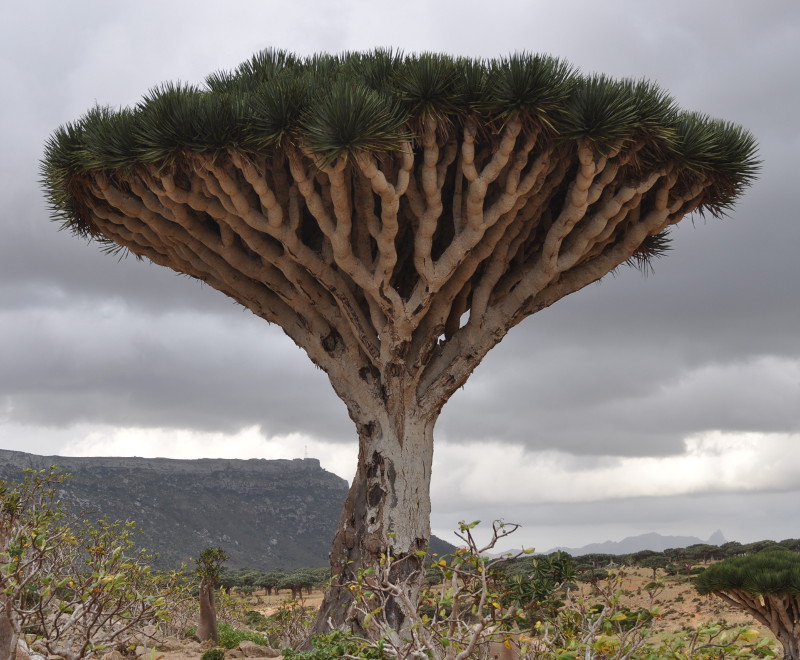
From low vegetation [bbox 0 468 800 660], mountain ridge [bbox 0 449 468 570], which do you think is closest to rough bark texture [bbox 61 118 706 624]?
low vegetation [bbox 0 468 800 660]

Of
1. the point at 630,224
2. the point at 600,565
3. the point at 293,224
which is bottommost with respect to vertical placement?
the point at 600,565

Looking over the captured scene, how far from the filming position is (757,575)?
35.1ft

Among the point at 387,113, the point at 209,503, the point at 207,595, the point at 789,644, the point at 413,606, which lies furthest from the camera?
the point at 209,503

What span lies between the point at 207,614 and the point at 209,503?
47245 mm

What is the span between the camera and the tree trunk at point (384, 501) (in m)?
8.48

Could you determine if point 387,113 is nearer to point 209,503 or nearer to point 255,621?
point 255,621

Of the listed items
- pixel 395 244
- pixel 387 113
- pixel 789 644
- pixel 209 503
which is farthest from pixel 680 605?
pixel 209 503

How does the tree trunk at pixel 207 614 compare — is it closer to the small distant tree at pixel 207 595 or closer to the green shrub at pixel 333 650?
the small distant tree at pixel 207 595

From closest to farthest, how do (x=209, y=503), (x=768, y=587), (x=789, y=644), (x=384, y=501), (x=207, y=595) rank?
(x=384, y=501), (x=768, y=587), (x=789, y=644), (x=207, y=595), (x=209, y=503)

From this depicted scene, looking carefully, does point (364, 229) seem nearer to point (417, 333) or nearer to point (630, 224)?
point (417, 333)

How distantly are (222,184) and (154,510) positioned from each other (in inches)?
1941

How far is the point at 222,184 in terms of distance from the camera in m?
8.03

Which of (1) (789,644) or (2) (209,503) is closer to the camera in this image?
(1) (789,644)

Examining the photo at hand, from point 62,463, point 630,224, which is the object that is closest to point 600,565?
point 630,224
